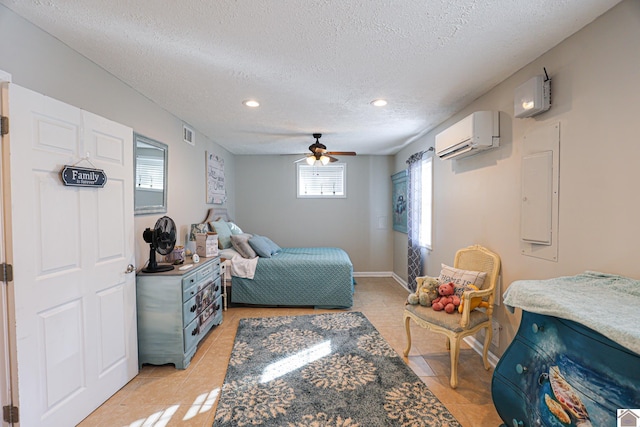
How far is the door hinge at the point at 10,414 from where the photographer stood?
1.48 meters

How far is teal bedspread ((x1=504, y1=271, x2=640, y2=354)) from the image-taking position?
1021 mm

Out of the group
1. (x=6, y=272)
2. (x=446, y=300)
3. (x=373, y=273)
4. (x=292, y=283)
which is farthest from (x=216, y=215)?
(x=446, y=300)

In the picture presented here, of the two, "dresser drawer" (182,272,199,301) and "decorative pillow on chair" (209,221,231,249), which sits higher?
"decorative pillow on chair" (209,221,231,249)

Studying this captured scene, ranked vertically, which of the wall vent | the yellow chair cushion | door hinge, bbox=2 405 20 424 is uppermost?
the wall vent

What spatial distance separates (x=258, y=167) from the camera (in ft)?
18.9

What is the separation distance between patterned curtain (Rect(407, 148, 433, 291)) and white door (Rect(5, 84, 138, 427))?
11.6 feet

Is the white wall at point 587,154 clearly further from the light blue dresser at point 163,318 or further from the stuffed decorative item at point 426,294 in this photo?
the light blue dresser at point 163,318

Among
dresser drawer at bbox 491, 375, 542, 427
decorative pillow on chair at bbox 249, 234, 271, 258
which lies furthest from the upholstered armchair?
decorative pillow on chair at bbox 249, 234, 271, 258

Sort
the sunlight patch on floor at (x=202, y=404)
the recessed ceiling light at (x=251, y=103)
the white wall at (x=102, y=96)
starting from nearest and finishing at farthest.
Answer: the white wall at (x=102, y=96) < the sunlight patch on floor at (x=202, y=404) < the recessed ceiling light at (x=251, y=103)

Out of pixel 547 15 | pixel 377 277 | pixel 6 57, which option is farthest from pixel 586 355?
pixel 377 277

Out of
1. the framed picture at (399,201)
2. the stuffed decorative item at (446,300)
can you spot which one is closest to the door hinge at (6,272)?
the stuffed decorative item at (446,300)

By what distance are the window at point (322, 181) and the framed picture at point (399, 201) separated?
3.26 ft

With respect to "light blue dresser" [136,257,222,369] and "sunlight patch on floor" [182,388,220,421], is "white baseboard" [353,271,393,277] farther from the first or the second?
"sunlight patch on floor" [182,388,220,421]

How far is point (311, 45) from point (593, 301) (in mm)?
2039
